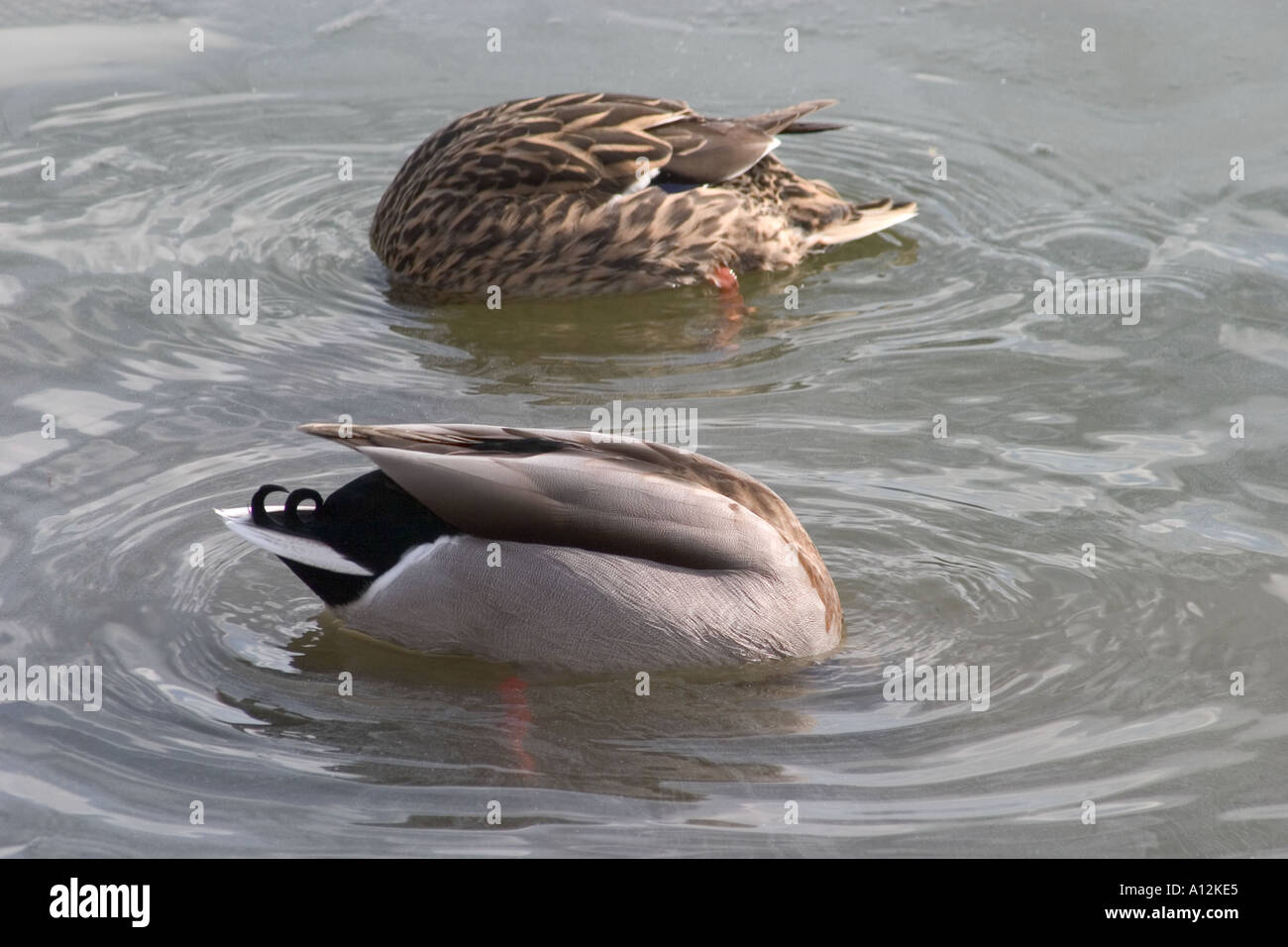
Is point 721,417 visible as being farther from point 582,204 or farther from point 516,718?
point 516,718

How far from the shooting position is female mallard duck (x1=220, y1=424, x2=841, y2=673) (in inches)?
215

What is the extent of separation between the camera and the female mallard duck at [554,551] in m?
5.47

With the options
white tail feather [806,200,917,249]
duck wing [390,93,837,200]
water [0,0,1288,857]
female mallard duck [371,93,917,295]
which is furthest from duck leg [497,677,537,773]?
white tail feather [806,200,917,249]

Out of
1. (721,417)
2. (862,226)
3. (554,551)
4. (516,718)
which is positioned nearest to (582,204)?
(862,226)

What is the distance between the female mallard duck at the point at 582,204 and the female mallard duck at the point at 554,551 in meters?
3.14

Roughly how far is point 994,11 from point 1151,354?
4.16 metres

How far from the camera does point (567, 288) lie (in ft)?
28.8

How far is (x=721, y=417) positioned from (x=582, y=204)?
6.03ft

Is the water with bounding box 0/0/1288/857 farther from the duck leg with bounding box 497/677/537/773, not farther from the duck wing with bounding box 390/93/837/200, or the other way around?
the duck wing with bounding box 390/93/837/200

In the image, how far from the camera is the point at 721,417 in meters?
7.38

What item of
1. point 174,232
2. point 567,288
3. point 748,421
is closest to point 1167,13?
point 567,288

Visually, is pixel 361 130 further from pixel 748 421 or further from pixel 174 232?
pixel 748 421

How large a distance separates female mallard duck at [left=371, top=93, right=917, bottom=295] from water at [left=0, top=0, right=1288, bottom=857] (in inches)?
8.1

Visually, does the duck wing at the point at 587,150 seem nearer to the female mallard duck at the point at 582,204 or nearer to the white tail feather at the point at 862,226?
the female mallard duck at the point at 582,204
